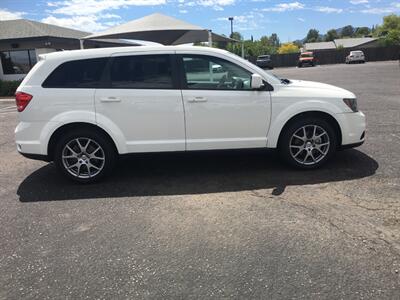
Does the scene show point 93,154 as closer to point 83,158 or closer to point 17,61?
point 83,158

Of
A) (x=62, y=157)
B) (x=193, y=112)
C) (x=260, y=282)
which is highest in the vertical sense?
(x=193, y=112)

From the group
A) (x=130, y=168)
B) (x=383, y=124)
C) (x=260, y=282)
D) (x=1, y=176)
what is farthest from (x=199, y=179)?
(x=383, y=124)

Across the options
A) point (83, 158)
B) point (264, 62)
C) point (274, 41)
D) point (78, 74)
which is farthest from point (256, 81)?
point (274, 41)

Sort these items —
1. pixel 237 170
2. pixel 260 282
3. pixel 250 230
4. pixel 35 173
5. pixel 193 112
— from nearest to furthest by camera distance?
pixel 260 282, pixel 250 230, pixel 193 112, pixel 237 170, pixel 35 173

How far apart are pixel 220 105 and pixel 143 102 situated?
1.04m

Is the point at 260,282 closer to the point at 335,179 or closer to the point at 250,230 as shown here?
the point at 250,230

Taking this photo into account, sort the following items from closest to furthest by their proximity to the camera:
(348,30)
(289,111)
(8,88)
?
(289,111), (8,88), (348,30)

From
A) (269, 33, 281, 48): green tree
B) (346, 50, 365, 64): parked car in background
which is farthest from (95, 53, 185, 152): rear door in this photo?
(269, 33, 281, 48): green tree

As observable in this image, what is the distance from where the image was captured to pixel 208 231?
4137 mm

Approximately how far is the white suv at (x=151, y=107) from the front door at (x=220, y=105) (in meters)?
0.01

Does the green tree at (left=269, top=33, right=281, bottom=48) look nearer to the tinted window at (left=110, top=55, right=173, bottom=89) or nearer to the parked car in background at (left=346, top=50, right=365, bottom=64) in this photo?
the parked car in background at (left=346, top=50, right=365, bottom=64)

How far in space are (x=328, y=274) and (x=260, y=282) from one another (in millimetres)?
555

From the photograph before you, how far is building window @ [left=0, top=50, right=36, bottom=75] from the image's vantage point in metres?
26.6

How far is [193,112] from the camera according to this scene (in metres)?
5.57
